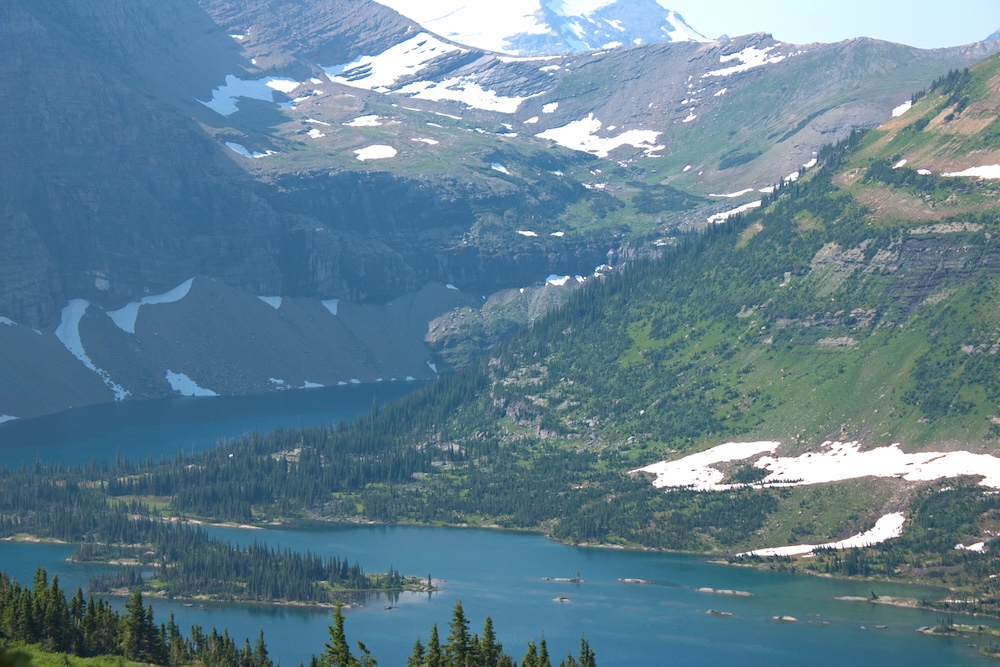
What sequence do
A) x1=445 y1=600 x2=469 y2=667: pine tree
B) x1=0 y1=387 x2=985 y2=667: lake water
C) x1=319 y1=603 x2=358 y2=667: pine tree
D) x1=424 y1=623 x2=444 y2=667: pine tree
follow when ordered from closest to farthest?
x1=319 y1=603 x2=358 y2=667: pine tree, x1=424 y1=623 x2=444 y2=667: pine tree, x1=445 y1=600 x2=469 y2=667: pine tree, x1=0 y1=387 x2=985 y2=667: lake water

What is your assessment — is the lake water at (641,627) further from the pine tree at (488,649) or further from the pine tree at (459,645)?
the pine tree at (459,645)

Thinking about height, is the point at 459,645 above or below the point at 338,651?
below

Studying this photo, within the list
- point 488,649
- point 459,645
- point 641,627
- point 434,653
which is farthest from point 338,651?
point 641,627

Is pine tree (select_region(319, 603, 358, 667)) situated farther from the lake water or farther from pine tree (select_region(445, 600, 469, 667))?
the lake water

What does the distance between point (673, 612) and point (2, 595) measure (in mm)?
86479

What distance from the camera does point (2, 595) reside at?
131 meters

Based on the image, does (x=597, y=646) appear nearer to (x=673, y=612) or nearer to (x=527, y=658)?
(x=673, y=612)

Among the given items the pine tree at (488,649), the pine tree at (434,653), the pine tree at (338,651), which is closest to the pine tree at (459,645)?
the pine tree at (488,649)

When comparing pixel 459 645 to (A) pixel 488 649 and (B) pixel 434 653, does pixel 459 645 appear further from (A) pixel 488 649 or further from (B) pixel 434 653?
(B) pixel 434 653

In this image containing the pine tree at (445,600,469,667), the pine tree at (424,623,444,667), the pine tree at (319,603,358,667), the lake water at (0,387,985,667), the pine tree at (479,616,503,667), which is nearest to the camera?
the pine tree at (319,603,358,667)

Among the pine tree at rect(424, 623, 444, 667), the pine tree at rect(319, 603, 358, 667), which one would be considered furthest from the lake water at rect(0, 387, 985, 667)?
the pine tree at rect(319, 603, 358, 667)

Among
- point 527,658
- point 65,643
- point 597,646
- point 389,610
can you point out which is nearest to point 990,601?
point 597,646

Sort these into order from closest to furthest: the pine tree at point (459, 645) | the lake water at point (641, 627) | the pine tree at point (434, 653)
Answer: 1. the pine tree at point (434, 653)
2. the pine tree at point (459, 645)
3. the lake water at point (641, 627)

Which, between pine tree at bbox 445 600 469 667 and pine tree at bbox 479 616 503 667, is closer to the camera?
pine tree at bbox 445 600 469 667
